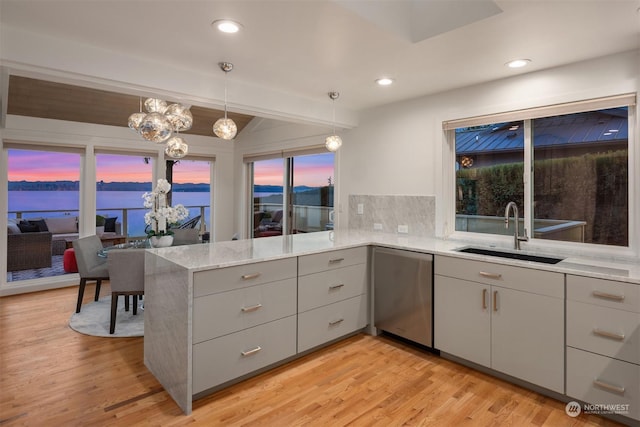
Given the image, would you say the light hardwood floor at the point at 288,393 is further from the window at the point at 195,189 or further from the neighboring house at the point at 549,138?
the window at the point at 195,189

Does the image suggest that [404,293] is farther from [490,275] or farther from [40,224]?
[40,224]

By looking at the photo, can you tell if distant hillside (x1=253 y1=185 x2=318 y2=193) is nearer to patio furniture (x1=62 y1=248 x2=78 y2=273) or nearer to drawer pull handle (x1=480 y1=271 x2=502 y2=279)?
patio furniture (x1=62 y1=248 x2=78 y2=273)

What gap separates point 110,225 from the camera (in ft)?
18.8

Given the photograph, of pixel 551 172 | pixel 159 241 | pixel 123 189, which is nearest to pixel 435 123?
pixel 551 172

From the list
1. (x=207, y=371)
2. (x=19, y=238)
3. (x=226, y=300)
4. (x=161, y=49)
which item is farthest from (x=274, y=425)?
(x=19, y=238)

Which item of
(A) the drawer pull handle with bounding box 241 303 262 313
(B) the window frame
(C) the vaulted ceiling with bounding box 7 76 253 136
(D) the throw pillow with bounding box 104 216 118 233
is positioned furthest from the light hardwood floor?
(C) the vaulted ceiling with bounding box 7 76 253 136

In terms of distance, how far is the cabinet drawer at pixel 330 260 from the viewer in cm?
274

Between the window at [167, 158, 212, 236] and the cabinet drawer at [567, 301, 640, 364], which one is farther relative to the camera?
the window at [167, 158, 212, 236]

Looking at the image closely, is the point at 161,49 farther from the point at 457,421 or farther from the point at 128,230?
the point at 128,230

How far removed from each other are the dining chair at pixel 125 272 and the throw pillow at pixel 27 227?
8.86 ft

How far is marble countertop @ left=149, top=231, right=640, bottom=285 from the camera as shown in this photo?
7.15 ft

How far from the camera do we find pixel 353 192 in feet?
14.4

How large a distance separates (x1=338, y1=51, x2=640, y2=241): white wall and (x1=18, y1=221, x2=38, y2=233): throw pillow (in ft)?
14.0

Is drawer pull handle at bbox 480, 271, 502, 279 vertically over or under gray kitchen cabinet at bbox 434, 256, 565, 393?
over
